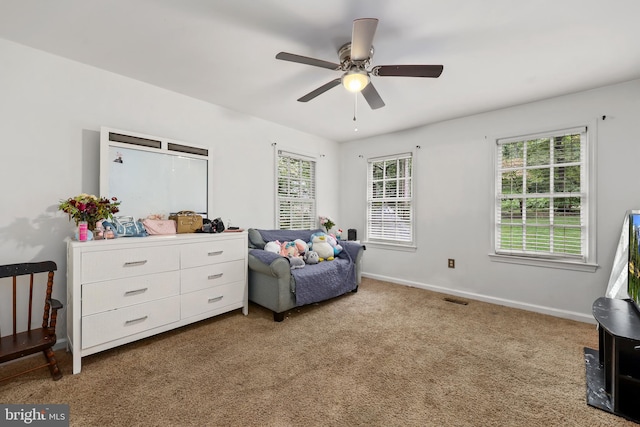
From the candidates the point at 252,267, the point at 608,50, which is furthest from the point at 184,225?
the point at 608,50

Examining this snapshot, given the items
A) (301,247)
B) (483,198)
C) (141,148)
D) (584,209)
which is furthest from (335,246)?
(584,209)

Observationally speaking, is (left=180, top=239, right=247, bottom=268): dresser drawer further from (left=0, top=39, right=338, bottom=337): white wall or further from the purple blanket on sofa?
(left=0, top=39, right=338, bottom=337): white wall

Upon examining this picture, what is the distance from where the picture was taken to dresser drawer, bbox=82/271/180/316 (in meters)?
1.96

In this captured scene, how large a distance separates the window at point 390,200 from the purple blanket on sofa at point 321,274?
3.07 ft

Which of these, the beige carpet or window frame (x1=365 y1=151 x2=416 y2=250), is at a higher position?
window frame (x1=365 y1=151 x2=416 y2=250)

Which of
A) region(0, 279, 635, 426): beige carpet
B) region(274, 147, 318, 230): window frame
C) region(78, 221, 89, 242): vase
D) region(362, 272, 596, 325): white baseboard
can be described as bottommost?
region(0, 279, 635, 426): beige carpet

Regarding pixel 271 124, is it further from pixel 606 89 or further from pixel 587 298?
pixel 587 298

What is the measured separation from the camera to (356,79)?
2.02 meters

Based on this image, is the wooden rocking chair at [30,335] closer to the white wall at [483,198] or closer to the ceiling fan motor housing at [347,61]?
the ceiling fan motor housing at [347,61]

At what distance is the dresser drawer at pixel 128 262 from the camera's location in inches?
76.9

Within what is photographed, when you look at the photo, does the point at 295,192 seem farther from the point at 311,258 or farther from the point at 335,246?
the point at 311,258

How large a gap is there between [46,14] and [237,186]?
82.7 inches

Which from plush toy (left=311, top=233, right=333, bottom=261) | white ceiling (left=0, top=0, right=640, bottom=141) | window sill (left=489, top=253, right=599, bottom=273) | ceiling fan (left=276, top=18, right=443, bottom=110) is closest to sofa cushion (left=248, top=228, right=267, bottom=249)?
plush toy (left=311, top=233, right=333, bottom=261)

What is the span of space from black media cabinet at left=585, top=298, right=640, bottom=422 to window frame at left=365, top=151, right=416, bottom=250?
2366mm
